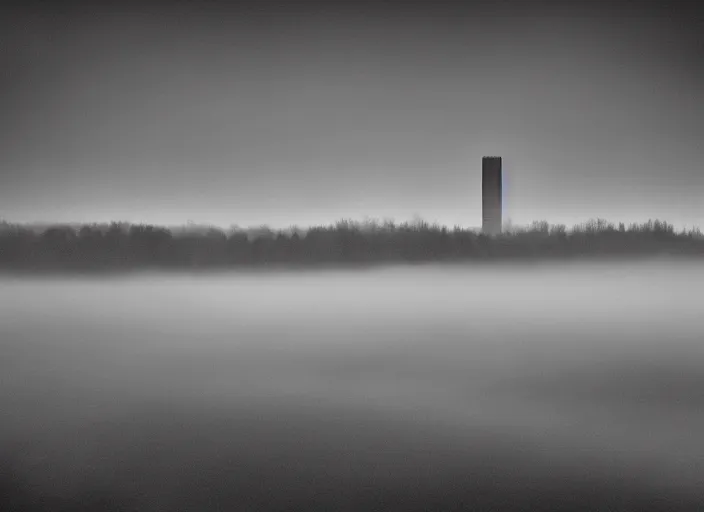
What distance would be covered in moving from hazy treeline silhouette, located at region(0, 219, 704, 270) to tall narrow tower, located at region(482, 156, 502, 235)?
71 millimetres

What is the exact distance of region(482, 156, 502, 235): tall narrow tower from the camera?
334 cm

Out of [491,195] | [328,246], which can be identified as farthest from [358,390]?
[491,195]

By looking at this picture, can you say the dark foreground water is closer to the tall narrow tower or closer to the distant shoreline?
the distant shoreline

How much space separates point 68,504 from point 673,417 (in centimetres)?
348

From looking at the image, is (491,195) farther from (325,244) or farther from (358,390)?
(358,390)

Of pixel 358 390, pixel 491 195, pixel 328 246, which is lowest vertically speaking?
pixel 358 390

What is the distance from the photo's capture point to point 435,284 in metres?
3.42

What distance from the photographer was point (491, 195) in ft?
11.3

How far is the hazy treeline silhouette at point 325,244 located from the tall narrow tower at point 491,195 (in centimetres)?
7

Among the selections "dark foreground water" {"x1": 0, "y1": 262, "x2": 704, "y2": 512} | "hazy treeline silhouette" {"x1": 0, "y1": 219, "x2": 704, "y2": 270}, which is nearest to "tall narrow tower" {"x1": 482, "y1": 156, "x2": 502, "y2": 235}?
"hazy treeline silhouette" {"x1": 0, "y1": 219, "x2": 704, "y2": 270}

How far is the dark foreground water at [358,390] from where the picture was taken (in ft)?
10.5

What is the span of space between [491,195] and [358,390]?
1418 mm

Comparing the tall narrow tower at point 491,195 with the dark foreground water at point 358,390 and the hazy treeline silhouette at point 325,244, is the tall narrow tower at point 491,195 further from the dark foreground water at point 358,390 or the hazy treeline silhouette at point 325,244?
the dark foreground water at point 358,390

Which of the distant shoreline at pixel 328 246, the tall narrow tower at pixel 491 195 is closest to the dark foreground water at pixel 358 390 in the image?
the distant shoreline at pixel 328 246
